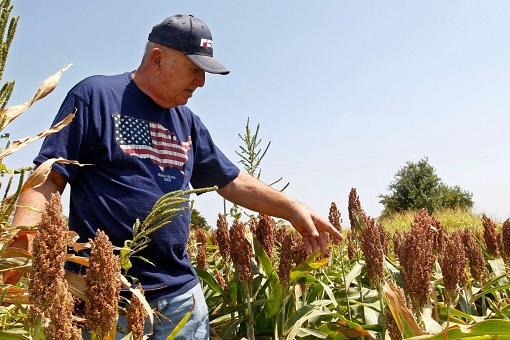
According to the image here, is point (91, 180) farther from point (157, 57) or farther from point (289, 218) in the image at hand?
point (289, 218)

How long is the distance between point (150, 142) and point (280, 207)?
0.83 metres

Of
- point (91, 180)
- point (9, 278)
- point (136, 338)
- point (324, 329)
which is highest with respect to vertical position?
point (91, 180)

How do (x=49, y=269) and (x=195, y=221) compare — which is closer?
(x=49, y=269)

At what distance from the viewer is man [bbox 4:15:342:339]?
8.55 ft

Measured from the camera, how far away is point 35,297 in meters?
1.00

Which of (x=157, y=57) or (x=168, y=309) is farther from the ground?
(x=157, y=57)

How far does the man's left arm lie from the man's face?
2.16 feet

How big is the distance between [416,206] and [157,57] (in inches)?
1653

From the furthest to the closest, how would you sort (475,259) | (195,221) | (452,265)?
(195,221)
(475,259)
(452,265)

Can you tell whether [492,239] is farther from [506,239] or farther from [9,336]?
[9,336]

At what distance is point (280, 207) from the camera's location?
125 inches

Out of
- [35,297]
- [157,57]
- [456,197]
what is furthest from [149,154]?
[456,197]

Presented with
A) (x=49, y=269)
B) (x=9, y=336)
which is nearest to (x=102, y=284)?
(x=49, y=269)

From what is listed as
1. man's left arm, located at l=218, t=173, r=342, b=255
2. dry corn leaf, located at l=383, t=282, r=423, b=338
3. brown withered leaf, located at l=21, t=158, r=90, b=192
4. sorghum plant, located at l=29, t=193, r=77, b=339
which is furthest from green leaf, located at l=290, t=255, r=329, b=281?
sorghum plant, located at l=29, t=193, r=77, b=339
